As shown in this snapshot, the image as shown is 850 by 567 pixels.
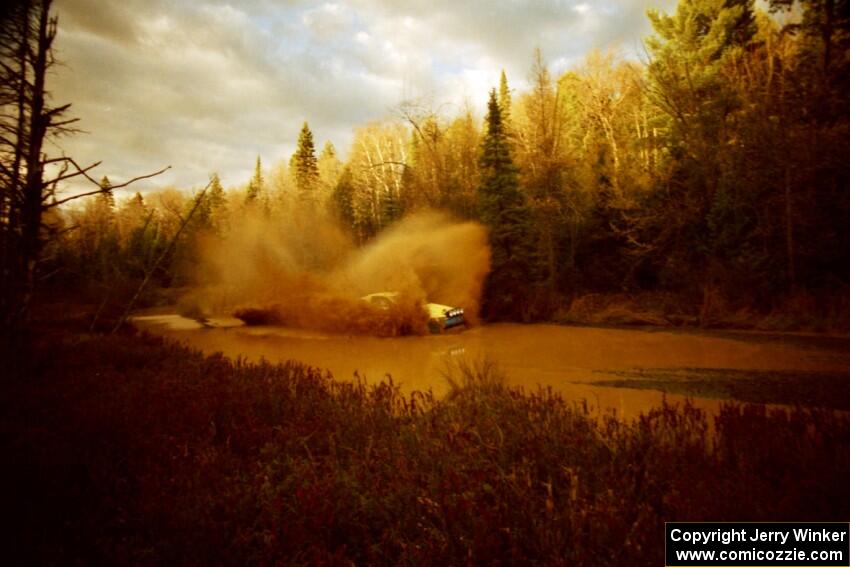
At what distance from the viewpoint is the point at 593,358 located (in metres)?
14.7

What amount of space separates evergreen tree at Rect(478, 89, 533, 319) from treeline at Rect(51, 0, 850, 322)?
9 centimetres

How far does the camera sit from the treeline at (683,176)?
18.8m

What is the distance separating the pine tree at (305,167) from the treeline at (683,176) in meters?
19.0

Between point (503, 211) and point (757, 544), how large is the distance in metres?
25.9

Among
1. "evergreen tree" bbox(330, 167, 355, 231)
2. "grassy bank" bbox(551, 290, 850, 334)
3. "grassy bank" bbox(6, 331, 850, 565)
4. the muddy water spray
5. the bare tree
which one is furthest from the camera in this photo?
"evergreen tree" bbox(330, 167, 355, 231)

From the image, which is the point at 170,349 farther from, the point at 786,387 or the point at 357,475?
the point at 786,387

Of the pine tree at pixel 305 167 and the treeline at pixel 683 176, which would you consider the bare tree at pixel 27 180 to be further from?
the pine tree at pixel 305 167

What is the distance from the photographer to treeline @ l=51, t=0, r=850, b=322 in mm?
18797

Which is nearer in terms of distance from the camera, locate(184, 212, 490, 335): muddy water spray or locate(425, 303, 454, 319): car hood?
locate(425, 303, 454, 319): car hood

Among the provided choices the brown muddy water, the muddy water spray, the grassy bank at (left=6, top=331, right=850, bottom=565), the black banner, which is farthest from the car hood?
the black banner

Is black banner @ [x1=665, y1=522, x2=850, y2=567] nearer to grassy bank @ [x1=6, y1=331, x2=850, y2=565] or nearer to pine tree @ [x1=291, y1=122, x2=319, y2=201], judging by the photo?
grassy bank @ [x1=6, y1=331, x2=850, y2=565]

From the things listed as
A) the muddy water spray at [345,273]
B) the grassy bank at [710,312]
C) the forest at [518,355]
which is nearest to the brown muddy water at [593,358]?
the forest at [518,355]

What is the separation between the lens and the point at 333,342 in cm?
1998

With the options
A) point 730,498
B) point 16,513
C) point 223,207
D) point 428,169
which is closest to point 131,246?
point 223,207
